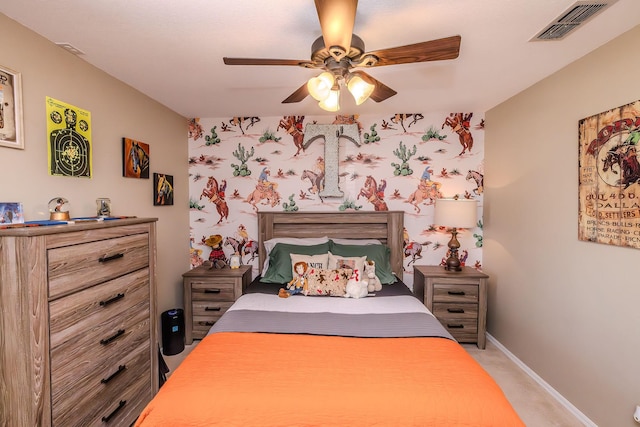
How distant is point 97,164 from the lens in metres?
2.20

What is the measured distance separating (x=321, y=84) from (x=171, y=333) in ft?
8.59

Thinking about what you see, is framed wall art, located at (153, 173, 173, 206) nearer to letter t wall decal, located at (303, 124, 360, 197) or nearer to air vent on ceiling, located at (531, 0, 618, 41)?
letter t wall decal, located at (303, 124, 360, 197)

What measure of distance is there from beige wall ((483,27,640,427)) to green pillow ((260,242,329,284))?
70.2 inches

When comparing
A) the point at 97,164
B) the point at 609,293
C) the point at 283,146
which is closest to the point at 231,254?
the point at 283,146

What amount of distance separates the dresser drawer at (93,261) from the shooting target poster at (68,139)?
63 centimetres

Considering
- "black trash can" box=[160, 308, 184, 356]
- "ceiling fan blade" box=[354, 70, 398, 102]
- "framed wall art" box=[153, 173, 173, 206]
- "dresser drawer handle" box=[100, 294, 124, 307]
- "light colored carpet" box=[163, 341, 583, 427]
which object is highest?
"ceiling fan blade" box=[354, 70, 398, 102]

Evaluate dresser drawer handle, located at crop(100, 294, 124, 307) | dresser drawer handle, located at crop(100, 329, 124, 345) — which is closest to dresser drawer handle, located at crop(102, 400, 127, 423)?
dresser drawer handle, located at crop(100, 329, 124, 345)

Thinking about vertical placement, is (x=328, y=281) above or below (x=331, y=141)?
below

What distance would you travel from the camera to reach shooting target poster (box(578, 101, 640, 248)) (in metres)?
1.72

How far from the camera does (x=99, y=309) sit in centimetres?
160

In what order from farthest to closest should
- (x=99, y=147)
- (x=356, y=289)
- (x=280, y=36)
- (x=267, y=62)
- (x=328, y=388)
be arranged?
(x=356, y=289) < (x=99, y=147) < (x=280, y=36) < (x=267, y=62) < (x=328, y=388)

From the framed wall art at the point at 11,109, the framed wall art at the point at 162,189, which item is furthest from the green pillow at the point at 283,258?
the framed wall art at the point at 11,109

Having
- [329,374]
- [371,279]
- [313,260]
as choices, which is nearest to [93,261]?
[329,374]

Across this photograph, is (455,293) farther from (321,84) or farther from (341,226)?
(321,84)
